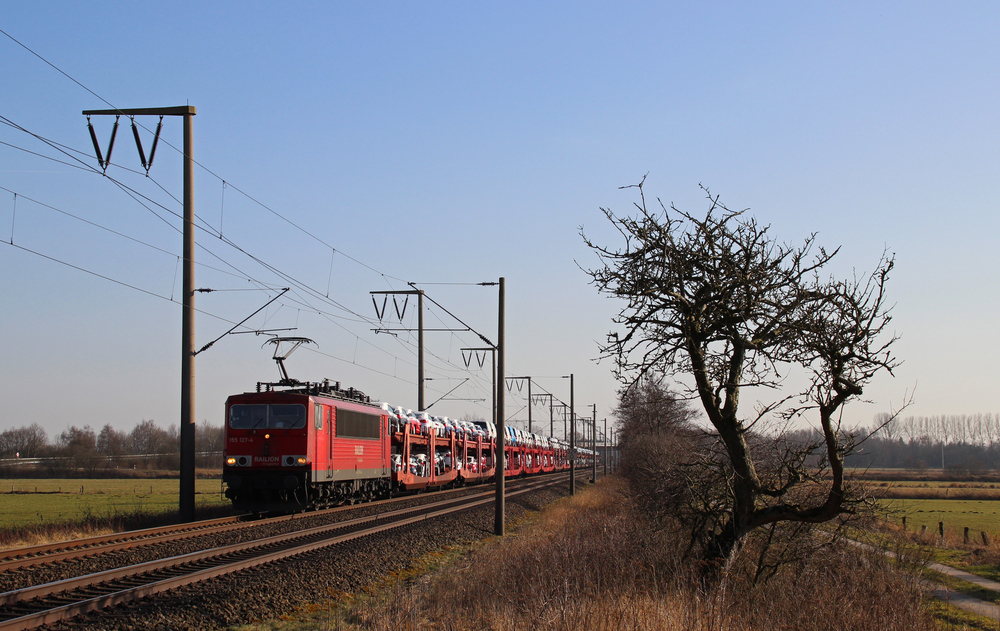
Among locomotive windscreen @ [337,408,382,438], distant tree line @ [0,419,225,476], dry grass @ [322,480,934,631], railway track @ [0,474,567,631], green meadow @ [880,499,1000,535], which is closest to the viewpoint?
dry grass @ [322,480,934,631]

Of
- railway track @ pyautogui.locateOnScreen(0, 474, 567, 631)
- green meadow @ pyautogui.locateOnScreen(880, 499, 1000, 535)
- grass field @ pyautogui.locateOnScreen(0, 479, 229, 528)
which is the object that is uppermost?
railway track @ pyautogui.locateOnScreen(0, 474, 567, 631)

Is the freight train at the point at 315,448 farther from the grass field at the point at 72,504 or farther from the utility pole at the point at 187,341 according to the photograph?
the grass field at the point at 72,504

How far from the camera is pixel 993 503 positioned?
52.8 meters

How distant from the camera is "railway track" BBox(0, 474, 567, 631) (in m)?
8.98

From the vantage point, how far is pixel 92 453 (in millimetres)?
82812

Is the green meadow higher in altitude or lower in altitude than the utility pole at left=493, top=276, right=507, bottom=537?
lower

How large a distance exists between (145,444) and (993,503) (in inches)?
4059

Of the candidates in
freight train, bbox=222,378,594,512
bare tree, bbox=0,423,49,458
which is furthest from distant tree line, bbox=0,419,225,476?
freight train, bbox=222,378,594,512

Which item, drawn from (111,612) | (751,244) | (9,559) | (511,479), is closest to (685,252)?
(751,244)

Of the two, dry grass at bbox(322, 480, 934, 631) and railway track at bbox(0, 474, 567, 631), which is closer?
dry grass at bbox(322, 480, 934, 631)

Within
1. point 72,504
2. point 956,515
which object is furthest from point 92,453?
point 956,515

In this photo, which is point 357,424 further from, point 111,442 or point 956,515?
point 111,442

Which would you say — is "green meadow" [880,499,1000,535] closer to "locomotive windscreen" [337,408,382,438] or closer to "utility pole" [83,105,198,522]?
"locomotive windscreen" [337,408,382,438]

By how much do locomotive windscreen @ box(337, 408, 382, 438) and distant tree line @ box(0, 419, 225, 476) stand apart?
5470 centimetres
